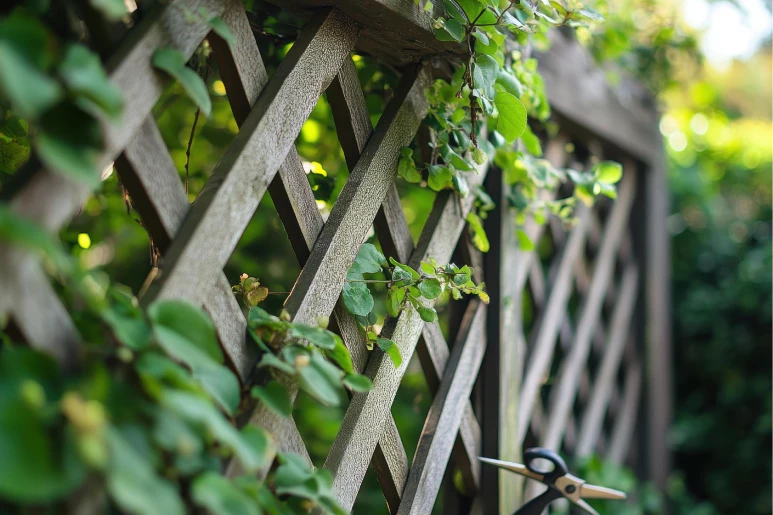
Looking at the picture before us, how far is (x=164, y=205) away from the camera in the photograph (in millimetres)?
710

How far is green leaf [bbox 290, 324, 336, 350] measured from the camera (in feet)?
2.42

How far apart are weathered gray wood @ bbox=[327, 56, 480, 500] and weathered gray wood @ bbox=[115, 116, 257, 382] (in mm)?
327

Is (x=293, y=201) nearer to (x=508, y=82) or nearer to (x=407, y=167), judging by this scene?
(x=407, y=167)

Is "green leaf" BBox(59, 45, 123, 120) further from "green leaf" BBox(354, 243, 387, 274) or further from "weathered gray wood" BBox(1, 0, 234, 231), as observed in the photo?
"green leaf" BBox(354, 243, 387, 274)

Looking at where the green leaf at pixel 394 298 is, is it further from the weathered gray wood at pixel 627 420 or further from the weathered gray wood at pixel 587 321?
the weathered gray wood at pixel 627 420

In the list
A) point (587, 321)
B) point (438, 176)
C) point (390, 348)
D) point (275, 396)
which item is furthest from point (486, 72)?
point (587, 321)

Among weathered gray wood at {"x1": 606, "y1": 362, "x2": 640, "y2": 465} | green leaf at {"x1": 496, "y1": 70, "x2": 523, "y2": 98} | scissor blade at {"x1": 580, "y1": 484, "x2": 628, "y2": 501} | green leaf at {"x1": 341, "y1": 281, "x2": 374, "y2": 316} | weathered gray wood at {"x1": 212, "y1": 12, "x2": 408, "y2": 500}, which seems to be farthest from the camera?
weathered gray wood at {"x1": 606, "y1": 362, "x2": 640, "y2": 465}

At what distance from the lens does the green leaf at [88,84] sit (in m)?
0.51

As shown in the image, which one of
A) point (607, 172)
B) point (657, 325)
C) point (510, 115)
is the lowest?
point (510, 115)

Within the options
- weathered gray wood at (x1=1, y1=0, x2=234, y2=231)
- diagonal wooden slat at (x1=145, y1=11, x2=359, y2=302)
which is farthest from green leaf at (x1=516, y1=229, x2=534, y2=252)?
weathered gray wood at (x1=1, y1=0, x2=234, y2=231)

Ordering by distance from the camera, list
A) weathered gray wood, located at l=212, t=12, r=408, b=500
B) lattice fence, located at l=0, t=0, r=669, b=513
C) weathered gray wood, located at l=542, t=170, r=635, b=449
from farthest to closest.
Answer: weathered gray wood, located at l=542, t=170, r=635, b=449 → weathered gray wood, located at l=212, t=12, r=408, b=500 → lattice fence, located at l=0, t=0, r=669, b=513

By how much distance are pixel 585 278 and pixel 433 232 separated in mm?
1037

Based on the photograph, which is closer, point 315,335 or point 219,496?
point 219,496

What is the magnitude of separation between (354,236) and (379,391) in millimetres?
240
